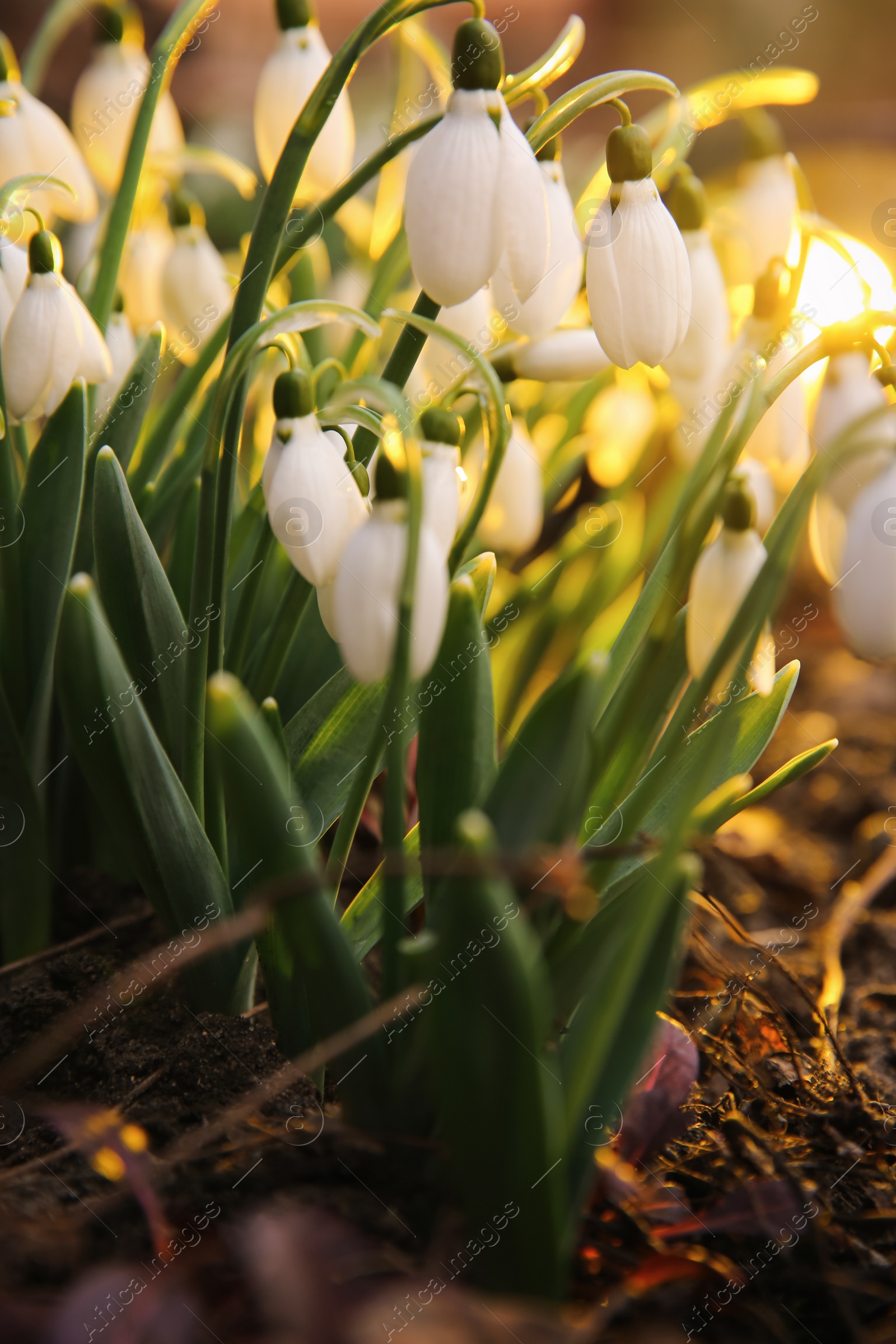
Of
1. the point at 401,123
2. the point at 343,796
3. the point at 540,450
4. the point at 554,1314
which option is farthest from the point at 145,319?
the point at 554,1314

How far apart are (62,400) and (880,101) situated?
5.75 meters

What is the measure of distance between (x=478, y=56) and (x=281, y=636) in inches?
19.8

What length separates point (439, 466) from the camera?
2.30 feet

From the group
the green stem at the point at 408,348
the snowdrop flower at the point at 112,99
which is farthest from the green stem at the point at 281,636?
the snowdrop flower at the point at 112,99

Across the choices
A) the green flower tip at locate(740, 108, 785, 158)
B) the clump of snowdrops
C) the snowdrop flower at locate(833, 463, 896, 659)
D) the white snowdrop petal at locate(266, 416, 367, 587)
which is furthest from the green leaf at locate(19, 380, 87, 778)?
the green flower tip at locate(740, 108, 785, 158)

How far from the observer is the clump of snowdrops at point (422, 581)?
0.62m

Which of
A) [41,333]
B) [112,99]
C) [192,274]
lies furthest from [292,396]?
[112,99]

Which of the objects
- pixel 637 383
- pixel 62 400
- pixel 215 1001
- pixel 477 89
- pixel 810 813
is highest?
pixel 477 89

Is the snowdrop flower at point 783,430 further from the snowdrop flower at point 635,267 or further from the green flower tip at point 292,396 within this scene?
the green flower tip at point 292,396

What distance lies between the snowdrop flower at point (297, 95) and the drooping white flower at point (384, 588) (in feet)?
1.70

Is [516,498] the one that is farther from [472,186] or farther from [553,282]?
[472,186]

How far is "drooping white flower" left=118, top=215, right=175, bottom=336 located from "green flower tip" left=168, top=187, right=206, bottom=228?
0.12 metres

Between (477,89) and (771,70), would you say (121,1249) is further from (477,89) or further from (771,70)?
(771,70)

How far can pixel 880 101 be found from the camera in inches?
204
